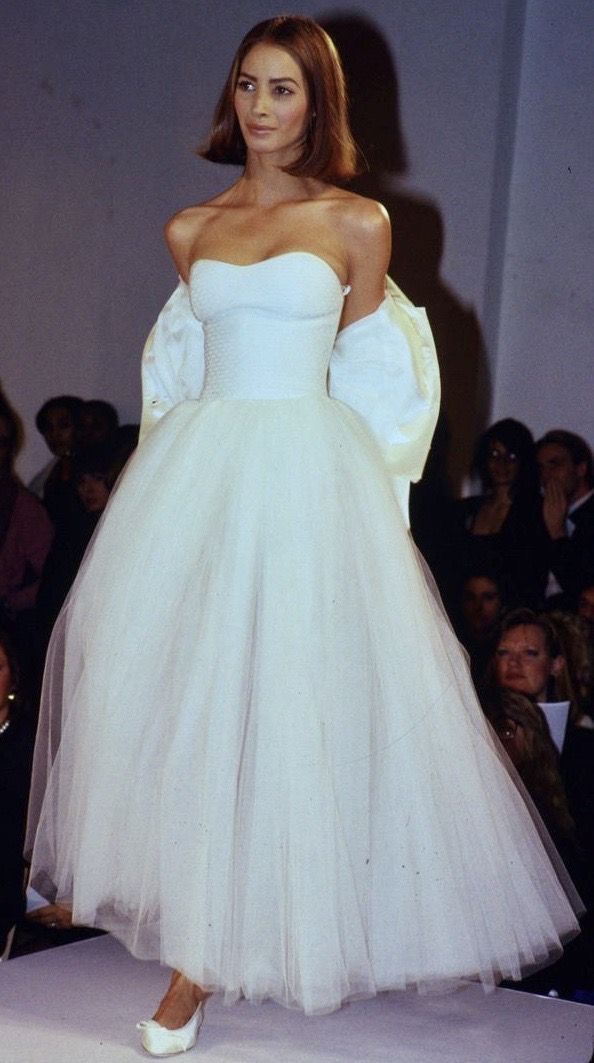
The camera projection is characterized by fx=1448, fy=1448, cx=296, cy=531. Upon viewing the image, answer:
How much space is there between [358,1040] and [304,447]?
2.72 feet

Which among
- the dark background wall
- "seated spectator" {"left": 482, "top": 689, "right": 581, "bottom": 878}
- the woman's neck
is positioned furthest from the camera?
the dark background wall

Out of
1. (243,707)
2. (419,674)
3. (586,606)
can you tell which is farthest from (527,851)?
A: (586,606)

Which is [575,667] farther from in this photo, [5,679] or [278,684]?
[278,684]

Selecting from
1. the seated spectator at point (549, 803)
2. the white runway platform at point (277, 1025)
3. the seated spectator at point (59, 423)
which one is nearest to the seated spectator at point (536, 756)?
→ the seated spectator at point (549, 803)

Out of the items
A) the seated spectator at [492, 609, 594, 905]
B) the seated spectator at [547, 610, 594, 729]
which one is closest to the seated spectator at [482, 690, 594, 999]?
the seated spectator at [492, 609, 594, 905]

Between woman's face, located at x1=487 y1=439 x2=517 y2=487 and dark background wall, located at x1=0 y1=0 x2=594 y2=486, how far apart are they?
1.47 ft

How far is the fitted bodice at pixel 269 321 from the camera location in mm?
2027

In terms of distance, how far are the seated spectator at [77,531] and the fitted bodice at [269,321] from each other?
1.65m

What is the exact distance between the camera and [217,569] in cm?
196

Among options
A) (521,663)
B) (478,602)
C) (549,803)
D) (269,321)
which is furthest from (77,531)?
(269,321)

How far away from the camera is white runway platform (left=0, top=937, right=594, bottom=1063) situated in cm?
194

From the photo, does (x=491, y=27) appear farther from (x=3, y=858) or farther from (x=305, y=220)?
(x=3, y=858)

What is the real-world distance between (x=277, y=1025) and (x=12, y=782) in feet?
3.17

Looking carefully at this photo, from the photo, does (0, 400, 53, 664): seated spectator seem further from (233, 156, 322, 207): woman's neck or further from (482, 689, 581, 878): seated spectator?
(233, 156, 322, 207): woman's neck
